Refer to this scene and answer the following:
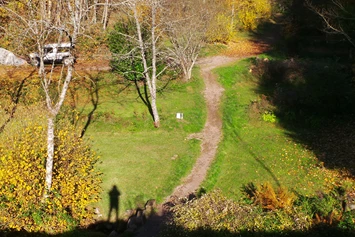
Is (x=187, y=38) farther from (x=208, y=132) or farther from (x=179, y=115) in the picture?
(x=208, y=132)

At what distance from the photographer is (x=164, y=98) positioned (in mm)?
24703

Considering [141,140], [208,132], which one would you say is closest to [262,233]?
[141,140]

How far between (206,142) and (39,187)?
9.77 meters

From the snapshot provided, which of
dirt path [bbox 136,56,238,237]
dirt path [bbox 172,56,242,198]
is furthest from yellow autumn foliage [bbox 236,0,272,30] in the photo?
dirt path [bbox 136,56,238,237]

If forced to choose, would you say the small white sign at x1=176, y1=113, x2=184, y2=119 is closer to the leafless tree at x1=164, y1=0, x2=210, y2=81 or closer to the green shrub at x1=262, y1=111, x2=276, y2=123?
the green shrub at x1=262, y1=111, x2=276, y2=123

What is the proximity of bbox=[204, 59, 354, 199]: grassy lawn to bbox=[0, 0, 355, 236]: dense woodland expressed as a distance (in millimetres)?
288

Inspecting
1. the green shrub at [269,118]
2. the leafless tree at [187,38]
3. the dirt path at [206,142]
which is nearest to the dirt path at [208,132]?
the dirt path at [206,142]

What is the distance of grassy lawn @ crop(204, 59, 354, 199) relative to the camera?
16.8 meters

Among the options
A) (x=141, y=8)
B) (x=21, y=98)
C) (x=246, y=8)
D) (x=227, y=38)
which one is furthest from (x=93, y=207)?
(x=246, y=8)

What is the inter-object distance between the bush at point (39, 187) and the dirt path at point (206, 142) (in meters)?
2.76

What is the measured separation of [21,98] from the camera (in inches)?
882

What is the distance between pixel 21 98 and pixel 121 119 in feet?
21.4

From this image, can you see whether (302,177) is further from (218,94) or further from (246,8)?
(246,8)

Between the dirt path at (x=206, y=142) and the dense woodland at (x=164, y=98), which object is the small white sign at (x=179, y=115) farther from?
the dirt path at (x=206, y=142)
